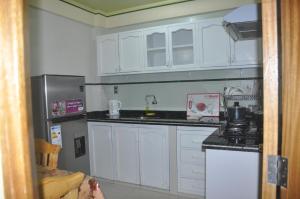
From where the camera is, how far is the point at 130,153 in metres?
3.26

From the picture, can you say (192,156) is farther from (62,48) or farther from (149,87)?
(62,48)

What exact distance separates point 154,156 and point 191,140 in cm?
56

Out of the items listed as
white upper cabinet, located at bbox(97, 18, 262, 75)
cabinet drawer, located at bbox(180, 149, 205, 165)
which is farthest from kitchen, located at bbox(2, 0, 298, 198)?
cabinet drawer, located at bbox(180, 149, 205, 165)

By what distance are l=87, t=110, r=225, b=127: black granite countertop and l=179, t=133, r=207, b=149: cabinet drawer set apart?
0.15m

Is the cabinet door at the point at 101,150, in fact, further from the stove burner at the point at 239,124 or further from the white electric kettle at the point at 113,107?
the stove burner at the point at 239,124

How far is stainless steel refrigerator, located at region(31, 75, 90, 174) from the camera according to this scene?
272 cm

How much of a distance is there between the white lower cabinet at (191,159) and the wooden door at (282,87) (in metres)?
1.99

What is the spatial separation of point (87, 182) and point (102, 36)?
2.83 metres

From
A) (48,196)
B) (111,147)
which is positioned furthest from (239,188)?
(111,147)

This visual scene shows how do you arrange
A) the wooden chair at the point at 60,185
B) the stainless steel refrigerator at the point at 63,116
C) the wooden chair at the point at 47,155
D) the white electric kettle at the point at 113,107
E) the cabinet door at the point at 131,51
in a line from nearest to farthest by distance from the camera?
the wooden chair at the point at 60,185, the wooden chair at the point at 47,155, the stainless steel refrigerator at the point at 63,116, the cabinet door at the point at 131,51, the white electric kettle at the point at 113,107

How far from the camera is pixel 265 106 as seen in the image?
807 millimetres

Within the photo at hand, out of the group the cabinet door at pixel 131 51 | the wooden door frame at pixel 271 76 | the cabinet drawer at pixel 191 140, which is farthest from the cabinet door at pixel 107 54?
the wooden door frame at pixel 271 76

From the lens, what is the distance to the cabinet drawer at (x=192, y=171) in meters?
2.81

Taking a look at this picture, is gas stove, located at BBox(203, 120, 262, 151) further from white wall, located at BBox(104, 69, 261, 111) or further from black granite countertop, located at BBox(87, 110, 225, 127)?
white wall, located at BBox(104, 69, 261, 111)
